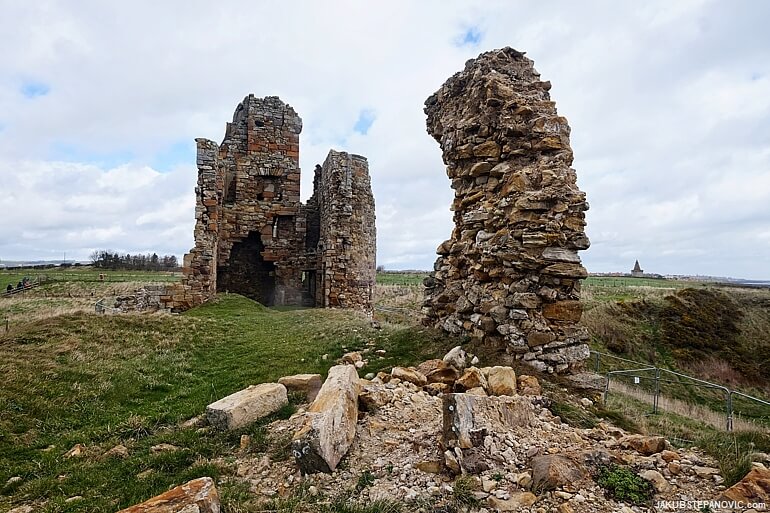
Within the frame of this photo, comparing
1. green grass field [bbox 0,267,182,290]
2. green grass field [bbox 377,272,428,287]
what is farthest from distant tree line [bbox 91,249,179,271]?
green grass field [bbox 377,272,428,287]

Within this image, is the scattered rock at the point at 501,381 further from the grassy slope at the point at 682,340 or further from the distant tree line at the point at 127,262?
the distant tree line at the point at 127,262

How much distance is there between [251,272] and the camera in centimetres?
2333

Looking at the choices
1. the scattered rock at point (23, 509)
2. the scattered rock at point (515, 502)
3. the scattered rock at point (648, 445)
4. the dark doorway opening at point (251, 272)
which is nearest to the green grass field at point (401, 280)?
the dark doorway opening at point (251, 272)

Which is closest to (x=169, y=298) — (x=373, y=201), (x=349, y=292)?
(x=349, y=292)

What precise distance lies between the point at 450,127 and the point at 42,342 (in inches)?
416

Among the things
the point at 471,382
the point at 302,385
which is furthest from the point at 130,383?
the point at 471,382

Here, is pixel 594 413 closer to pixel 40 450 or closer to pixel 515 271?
pixel 515 271

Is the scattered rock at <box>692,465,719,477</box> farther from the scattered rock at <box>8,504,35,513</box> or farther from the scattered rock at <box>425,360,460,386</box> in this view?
the scattered rock at <box>8,504,35,513</box>

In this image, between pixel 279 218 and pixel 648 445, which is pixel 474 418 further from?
pixel 279 218

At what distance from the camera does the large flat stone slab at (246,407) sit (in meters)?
5.32

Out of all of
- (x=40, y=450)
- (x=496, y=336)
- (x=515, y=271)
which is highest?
(x=515, y=271)

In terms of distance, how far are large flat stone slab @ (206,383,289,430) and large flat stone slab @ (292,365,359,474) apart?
102 cm

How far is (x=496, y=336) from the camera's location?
7.36m

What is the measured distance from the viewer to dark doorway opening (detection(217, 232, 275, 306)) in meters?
22.9
